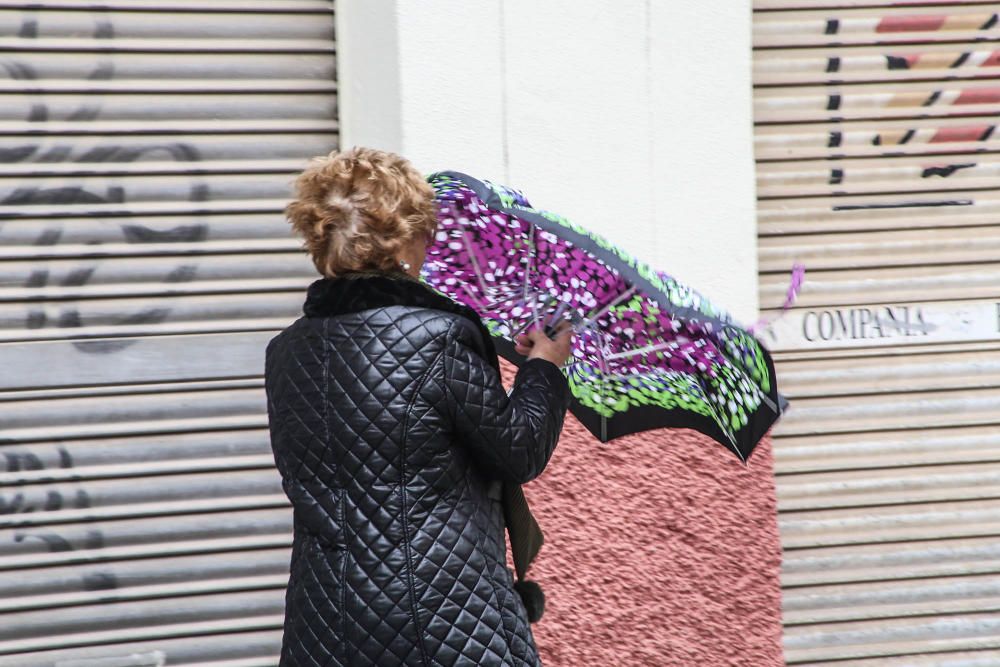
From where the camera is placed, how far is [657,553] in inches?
147

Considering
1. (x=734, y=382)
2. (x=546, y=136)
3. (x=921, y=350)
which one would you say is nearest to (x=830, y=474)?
(x=921, y=350)

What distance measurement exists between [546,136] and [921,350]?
6.01 ft

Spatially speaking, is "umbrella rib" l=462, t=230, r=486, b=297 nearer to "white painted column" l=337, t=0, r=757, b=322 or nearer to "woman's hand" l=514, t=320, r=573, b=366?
"woman's hand" l=514, t=320, r=573, b=366

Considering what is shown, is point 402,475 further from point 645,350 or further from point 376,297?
point 645,350

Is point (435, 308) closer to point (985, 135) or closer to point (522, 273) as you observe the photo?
point (522, 273)

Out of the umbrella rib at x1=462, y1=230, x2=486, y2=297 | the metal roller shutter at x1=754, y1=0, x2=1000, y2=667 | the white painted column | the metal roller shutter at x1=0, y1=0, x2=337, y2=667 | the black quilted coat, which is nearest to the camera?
the black quilted coat

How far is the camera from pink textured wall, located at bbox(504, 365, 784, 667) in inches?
145

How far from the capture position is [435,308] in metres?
2.24

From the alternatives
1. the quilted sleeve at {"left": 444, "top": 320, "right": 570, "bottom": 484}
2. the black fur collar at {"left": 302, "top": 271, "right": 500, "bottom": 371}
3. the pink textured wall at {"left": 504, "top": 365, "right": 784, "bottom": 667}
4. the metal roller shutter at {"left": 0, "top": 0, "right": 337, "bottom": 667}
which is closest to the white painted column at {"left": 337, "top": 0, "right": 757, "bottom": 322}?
the metal roller shutter at {"left": 0, "top": 0, "right": 337, "bottom": 667}

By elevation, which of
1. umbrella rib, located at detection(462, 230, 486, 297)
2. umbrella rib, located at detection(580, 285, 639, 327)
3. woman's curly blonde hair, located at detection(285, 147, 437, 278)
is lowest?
umbrella rib, located at detection(580, 285, 639, 327)

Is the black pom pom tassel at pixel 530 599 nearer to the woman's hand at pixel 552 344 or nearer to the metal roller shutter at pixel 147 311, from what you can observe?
the woman's hand at pixel 552 344

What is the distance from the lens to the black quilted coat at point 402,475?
2174 mm

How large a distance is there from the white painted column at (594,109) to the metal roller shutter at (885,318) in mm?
502

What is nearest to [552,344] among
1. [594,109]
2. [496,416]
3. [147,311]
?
[496,416]
